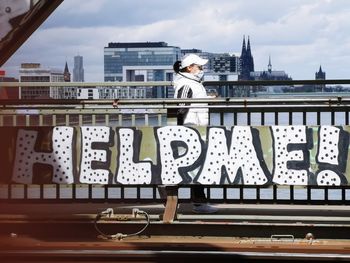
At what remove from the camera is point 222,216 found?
27.3 feet

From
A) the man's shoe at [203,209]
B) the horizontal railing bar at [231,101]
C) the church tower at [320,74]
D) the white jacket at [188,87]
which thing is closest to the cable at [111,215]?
the man's shoe at [203,209]

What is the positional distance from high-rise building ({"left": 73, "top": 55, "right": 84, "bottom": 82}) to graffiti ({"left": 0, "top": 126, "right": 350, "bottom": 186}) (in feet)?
13.9

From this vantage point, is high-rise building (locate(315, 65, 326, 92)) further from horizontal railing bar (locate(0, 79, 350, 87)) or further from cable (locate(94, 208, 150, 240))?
cable (locate(94, 208, 150, 240))

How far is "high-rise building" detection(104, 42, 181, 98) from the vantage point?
41.3ft

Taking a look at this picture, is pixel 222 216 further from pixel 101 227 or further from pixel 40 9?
pixel 40 9

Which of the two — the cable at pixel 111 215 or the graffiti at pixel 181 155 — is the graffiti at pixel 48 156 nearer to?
the graffiti at pixel 181 155

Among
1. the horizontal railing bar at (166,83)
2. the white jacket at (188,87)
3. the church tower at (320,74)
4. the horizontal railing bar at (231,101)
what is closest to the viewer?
the horizontal railing bar at (231,101)

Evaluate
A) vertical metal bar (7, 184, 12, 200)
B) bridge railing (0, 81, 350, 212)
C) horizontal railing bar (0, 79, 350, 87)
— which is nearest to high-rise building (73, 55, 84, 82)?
horizontal railing bar (0, 79, 350, 87)

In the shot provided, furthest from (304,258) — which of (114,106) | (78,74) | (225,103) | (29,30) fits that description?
(78,74)

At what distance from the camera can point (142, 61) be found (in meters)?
13.0

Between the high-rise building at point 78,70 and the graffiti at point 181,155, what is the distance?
167 inches

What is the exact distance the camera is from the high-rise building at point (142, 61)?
1258cm

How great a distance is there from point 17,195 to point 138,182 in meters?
1.85

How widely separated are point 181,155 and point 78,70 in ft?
19.7
